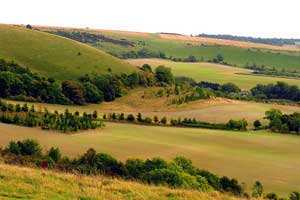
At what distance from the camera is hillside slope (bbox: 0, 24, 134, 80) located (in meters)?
116

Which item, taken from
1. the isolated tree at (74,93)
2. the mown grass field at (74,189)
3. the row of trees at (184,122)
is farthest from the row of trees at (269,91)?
the mown grass field at (74,189)

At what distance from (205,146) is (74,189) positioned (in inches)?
1744

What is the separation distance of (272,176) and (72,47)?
93.0 meters

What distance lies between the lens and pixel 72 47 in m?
132

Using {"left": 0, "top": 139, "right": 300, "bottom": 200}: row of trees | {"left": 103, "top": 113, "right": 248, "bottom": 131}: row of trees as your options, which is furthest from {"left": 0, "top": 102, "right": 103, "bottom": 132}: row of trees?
{"left": 0, "top": 139, "right": 300, "bottom": 200}: row of trees

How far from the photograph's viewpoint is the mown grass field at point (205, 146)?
48.1 meters

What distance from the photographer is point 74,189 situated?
17.0 m

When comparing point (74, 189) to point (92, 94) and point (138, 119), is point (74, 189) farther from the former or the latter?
point (92, 94)

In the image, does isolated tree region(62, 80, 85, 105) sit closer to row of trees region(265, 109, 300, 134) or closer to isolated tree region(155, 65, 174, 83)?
isolated tree region(155, 65, 174, 83)

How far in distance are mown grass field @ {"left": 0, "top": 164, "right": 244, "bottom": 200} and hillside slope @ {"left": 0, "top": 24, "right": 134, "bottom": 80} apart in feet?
311

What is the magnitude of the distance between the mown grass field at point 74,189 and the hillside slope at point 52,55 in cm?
9487

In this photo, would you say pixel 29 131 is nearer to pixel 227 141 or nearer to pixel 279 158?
pixel 227 141

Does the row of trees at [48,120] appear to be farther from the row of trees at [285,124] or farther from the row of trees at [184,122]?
the row of trees at [285,124]

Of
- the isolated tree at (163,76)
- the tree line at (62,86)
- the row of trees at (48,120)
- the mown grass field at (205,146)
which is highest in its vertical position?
the isolated tree at (163,76)
